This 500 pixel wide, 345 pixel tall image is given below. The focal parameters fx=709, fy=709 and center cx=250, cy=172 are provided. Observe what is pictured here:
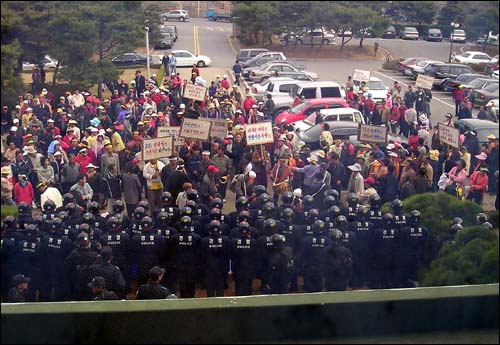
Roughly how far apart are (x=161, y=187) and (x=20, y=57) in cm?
171

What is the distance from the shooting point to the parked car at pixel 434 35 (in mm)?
6543

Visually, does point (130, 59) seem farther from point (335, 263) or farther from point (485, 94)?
point (485, 94)

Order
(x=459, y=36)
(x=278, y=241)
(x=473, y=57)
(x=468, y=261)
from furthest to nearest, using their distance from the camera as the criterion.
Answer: (x=473, y=57) < (x=459, y=36) < (x=278, y=241) < (x=468, y=261)

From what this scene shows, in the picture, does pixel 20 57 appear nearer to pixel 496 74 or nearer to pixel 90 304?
pixel 90 304

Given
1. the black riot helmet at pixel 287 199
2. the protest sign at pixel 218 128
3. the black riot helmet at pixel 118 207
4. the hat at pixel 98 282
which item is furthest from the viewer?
the protest sign at pixel 218 128

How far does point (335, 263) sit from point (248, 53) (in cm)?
268

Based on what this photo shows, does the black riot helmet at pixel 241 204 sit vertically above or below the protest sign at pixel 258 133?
below

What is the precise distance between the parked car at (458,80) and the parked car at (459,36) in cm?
41

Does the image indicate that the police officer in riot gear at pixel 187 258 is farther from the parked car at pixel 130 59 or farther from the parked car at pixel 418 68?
the parked car at pixel 418 68

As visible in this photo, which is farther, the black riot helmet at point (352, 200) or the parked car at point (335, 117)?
the parked car at point (335, 117)

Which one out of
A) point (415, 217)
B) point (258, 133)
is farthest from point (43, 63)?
point (415, 217)

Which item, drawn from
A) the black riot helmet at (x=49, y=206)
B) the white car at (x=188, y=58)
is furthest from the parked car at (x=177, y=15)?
the black riot helmet at (x=49, y=206)

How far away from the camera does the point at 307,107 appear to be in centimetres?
1002

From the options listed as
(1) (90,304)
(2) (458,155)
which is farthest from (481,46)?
(1) (90,304)
